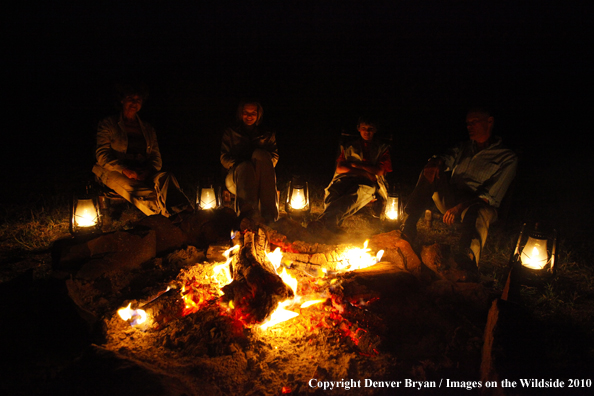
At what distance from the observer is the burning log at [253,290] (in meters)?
2.83

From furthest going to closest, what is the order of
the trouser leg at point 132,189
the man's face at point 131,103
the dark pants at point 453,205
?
the trouser leg at point 132,189 → the man's face at point 131,103 → the dark pants at point 453,205

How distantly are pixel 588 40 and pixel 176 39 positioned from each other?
16.7 meters

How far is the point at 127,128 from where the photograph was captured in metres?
5.14

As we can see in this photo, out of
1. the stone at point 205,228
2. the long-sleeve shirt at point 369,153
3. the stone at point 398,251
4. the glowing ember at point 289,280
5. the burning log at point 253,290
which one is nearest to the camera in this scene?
the burning log at point 253,290

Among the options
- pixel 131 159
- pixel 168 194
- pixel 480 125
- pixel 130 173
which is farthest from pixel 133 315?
pixel 480 125

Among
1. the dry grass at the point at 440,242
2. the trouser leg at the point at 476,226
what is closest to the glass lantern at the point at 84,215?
the dry grass at the point at 440,242

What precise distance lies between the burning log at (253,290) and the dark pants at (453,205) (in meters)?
2.50

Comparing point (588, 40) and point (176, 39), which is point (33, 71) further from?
point (588, 40)

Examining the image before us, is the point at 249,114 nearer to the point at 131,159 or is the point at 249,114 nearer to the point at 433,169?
the point at 131,159

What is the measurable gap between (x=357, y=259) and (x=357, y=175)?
189 cm

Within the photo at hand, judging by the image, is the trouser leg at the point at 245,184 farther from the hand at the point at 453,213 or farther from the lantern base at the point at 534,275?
the lantern base at the point at 534,275

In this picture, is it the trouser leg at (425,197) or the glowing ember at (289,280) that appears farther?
the trouser leg at (425,197)

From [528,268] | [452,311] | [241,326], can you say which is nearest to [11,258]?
[241,326]

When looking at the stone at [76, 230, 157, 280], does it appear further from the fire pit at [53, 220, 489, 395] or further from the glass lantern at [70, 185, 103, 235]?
the glass lantern at [70, 185, 103, 235]
